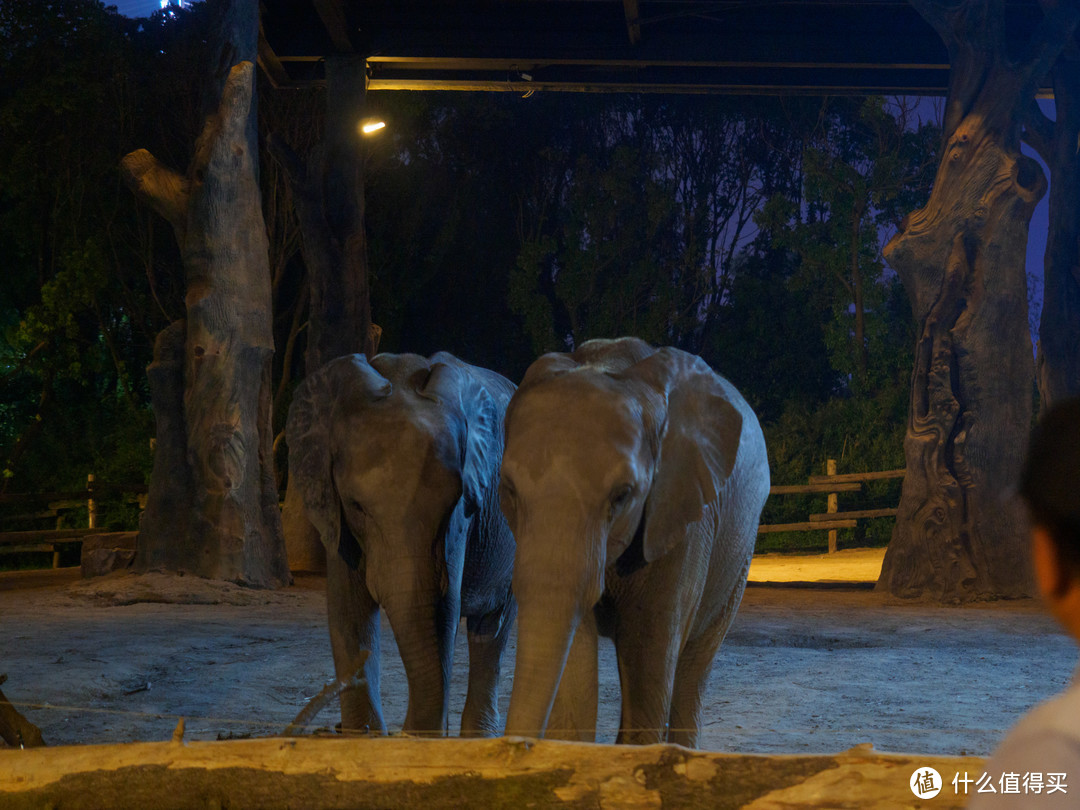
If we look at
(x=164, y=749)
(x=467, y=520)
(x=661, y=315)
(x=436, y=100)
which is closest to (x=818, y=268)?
(x=661, y=315)

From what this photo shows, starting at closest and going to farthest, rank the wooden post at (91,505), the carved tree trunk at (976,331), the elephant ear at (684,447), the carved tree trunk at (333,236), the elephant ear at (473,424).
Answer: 1. the elephant ear at (684,447)
2. the elephant ear at (473,424)
3. the carved tree trunk at (976,331)
4. the carved tree trunk at (333,236)
5. the wooden post at (91,505)

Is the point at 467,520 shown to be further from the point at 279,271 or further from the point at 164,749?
the point at 279,271

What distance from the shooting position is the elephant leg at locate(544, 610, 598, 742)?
362 centimetres

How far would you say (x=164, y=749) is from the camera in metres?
2.93

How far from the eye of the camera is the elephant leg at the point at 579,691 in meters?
3.62

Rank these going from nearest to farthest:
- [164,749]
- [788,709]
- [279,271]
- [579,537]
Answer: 1. [164,749]
2. [579,537]
3. [788,709]
4. [279,271]

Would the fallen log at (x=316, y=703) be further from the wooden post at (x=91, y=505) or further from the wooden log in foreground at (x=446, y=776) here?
the wooden post at (x=91, y=505)

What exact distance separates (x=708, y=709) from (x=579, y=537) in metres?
3.13

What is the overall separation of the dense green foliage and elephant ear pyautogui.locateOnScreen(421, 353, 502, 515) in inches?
404

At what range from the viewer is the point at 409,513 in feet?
12.8

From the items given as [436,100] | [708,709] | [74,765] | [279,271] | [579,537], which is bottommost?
[708,709]

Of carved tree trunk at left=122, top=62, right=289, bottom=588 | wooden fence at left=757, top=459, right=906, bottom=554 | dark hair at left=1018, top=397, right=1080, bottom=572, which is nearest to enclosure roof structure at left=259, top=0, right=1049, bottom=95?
carved tree trunk at left=122, top=62, right=289, bottom=588

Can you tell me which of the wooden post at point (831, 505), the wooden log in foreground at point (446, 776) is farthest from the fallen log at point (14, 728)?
the wooden post at point (831, 505)

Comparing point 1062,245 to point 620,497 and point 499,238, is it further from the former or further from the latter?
point 499,238
